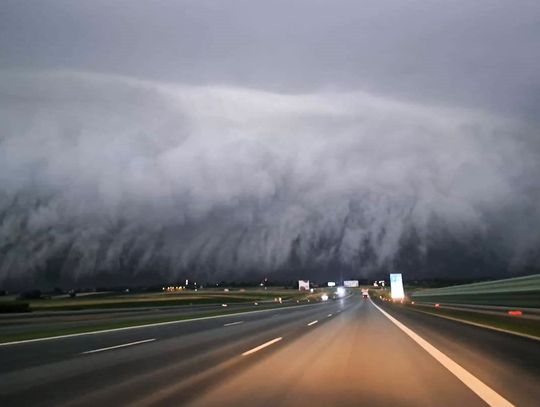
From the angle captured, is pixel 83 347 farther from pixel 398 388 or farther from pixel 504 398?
pixel 504 398

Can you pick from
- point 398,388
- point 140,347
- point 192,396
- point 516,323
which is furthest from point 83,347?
point 516,323

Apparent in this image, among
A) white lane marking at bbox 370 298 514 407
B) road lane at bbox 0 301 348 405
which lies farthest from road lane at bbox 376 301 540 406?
road lane at bbox 0 301 348 405

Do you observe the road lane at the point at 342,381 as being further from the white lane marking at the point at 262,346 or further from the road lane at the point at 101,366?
the road lane at the point at 101,366

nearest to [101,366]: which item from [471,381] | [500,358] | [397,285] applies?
[471,381]

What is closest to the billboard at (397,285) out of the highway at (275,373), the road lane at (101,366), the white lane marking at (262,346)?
the highway at (275,373)

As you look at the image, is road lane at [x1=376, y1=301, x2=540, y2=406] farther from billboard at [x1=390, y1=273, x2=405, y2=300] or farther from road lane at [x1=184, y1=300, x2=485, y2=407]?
billboard at [x1=390, y1=273, x2=405, y2=300]

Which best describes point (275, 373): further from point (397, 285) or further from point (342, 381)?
point (397, 285)

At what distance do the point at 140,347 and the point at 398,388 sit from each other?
1078cm

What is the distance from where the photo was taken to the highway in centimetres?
966

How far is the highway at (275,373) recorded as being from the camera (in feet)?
31.7

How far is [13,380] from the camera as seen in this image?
12.0 meters

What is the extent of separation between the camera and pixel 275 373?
12.6 metres

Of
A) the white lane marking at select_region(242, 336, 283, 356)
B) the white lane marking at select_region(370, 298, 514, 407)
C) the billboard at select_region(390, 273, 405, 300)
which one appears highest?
the billboard at select_region(390, 273, 405, 300)

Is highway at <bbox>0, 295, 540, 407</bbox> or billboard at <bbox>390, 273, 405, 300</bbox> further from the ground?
billboard at <bbox>390, 273, 405, 300</bbox>
